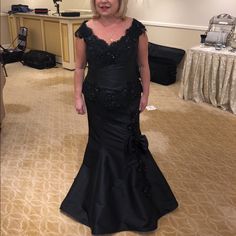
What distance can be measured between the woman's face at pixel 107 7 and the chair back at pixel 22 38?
4450mm

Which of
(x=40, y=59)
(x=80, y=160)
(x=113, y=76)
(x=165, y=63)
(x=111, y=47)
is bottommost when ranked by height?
(x=80, y=160)

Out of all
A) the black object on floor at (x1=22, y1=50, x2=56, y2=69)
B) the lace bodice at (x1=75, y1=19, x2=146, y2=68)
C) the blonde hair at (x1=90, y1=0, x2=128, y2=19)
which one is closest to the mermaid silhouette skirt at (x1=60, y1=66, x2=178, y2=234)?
the lace bodice at (x1=75, y1=19, x2=146, y2=68)

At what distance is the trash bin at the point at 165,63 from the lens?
164 inches

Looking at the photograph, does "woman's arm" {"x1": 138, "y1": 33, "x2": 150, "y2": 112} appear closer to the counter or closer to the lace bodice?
the lace bodice

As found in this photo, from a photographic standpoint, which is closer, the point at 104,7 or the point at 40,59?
the point at 104,7

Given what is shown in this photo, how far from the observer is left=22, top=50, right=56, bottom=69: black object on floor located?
5.08 meters

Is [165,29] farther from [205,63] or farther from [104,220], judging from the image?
[104,220]

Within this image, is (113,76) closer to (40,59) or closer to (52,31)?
(40,59)

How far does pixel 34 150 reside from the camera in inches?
99.5

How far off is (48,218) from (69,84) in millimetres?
2783

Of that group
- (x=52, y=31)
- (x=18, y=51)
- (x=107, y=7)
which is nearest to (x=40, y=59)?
(x=52, y=31)

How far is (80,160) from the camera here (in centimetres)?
240

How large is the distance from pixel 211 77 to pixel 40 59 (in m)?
2.97

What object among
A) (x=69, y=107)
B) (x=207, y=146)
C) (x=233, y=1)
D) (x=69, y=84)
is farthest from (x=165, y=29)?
(x=207, y=146)
